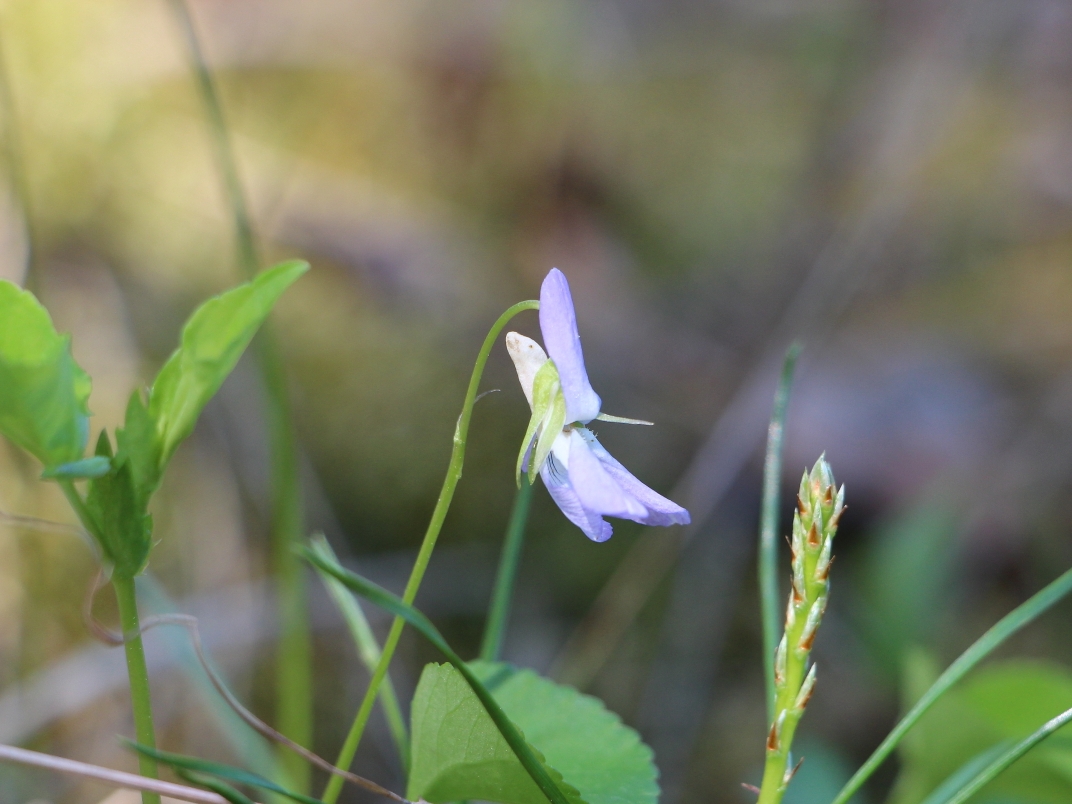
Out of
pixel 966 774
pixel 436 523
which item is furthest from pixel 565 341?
pixel 966 774

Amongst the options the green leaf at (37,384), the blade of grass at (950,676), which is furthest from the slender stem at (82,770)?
the blade of grass at (950,676)

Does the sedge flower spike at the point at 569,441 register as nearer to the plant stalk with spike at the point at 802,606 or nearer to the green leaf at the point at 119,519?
the plant stalk with spike at the point at 802,606

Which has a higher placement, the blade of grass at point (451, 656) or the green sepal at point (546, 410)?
the green sepal at point (546, 410)

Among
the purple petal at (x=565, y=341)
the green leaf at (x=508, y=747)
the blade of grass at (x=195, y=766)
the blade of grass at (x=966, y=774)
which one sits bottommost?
the blade of grass at (x=966, y=774)

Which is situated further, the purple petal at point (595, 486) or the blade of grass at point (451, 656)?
the purple petal at point (595, 486)

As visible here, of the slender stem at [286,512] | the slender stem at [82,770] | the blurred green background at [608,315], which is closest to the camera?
the slender stem at [82,770]

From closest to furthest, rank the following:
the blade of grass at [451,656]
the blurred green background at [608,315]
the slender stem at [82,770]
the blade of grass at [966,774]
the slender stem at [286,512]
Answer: the blade of grass at [451,656]
the slender stem at [82,770]
the blade of grass at [966,774]
the slender stem at [286,512]
the blurred green background at [608,315]

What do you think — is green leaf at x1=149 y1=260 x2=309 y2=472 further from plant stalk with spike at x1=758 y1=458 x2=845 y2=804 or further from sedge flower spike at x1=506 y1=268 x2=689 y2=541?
plant stalk with spike at x1=758 y1=458 x2=845 y2=804

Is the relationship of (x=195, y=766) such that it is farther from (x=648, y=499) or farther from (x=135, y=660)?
(x=648, y=499)
